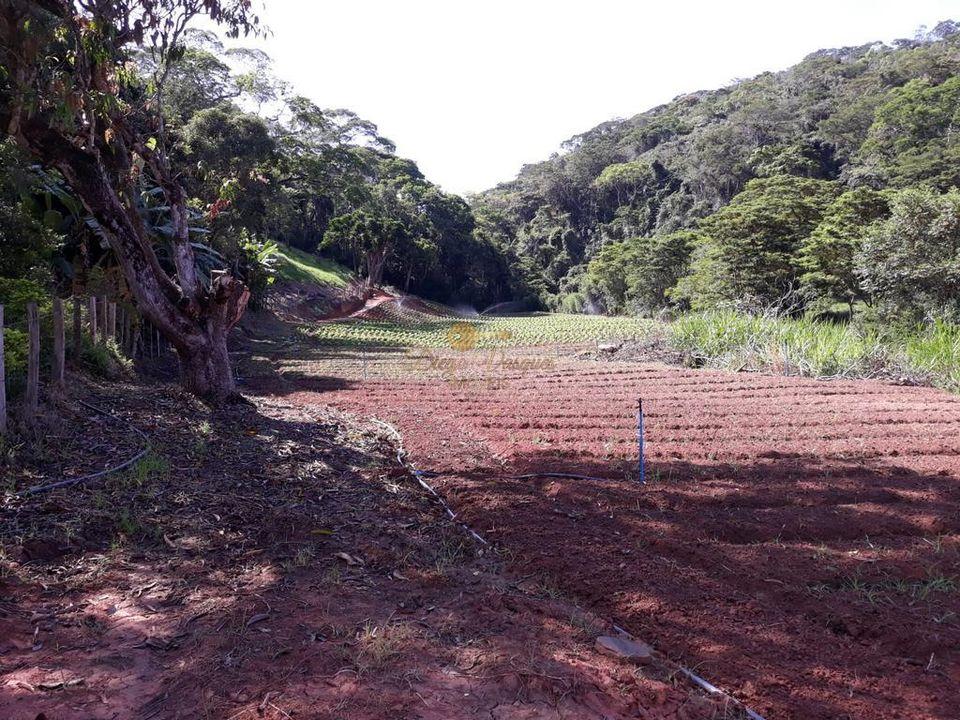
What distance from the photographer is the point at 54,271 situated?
35.1 feet

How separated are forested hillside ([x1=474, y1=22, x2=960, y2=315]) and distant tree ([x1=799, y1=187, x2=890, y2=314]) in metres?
0.06

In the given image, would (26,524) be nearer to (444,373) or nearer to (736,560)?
(736,560)

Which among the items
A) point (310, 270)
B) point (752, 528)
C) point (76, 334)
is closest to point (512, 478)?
point (752, 528)

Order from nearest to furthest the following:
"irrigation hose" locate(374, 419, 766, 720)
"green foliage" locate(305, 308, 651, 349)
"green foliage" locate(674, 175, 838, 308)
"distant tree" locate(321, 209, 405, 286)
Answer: "irrigation hose" locate(374, 419, 766, 720)
"green foliage" locate(305, 308, 651, 349)
"green foliage" locate(674, 175, 838, 308)
"distant tree" locate(321, 209, 405, 286)

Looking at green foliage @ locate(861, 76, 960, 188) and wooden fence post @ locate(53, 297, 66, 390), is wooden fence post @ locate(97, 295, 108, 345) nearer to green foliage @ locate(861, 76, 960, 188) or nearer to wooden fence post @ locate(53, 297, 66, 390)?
wooden fence post @ locate(53, 297, 66, 390)

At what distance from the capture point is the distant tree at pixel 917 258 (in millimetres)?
15883

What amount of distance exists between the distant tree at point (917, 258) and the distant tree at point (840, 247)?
4.37 metres

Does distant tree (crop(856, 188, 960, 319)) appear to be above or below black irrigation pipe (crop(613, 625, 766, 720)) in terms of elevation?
above

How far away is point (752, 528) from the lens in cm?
450

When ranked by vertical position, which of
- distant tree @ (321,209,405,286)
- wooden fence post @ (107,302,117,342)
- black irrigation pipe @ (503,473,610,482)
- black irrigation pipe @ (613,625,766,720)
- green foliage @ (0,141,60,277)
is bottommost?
black irrigation pipe @ (613,625,766,720)

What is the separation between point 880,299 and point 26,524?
19985mm

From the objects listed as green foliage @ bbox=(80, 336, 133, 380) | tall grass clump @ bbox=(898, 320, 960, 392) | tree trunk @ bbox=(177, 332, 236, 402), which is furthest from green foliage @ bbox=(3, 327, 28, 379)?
tall grass clump @ bbox=(898, 320, 960, 392)

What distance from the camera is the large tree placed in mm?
5754

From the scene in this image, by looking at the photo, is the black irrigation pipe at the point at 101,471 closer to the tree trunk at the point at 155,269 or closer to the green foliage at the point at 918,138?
the tree trunk at the point at 155,269
